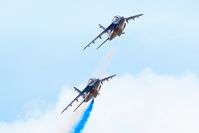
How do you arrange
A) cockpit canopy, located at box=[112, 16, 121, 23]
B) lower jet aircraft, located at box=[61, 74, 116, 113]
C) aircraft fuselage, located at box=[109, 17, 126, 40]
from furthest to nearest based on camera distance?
cockpit canopy, located at box=[112, 16, 121, 23]
aircraft fuselage, located at box=[109, 17, 126, 40]
lower jet aircraft, located at box=[61, 74, 116, 113]

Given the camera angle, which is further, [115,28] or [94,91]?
[115,28]

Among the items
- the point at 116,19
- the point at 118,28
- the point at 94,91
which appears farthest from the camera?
the point at 116,19

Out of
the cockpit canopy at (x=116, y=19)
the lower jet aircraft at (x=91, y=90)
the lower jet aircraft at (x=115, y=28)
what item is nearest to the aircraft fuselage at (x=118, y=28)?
the lower jet aircraft at (x=115, y=28)

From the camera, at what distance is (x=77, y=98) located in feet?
366

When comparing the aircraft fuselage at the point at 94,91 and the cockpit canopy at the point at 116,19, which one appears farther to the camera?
the cockpit canopy at the point at 116,19

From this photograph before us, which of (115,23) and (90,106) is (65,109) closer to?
(90,106)

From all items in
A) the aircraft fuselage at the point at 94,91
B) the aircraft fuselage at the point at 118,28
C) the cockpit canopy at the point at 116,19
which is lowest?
the aircraft fuselage at the point at 94,91

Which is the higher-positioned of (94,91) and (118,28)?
(118,28)

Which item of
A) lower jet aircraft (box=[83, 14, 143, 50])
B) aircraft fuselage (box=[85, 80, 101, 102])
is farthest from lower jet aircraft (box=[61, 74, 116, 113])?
lower jet aircraft (box=[83, 14, 143, 50])

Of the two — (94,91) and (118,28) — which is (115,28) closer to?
(118,28)

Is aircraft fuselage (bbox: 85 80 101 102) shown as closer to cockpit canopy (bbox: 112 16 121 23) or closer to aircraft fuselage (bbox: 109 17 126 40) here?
aircraft fuselage (bbox: 109 17 126 40)

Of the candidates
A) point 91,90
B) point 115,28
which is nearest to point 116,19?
point 115,28

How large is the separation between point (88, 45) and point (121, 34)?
29.2ft

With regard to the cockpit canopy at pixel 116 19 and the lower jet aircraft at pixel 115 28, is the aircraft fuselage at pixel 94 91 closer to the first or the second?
the lower jet aircraft at pixel 115 28
